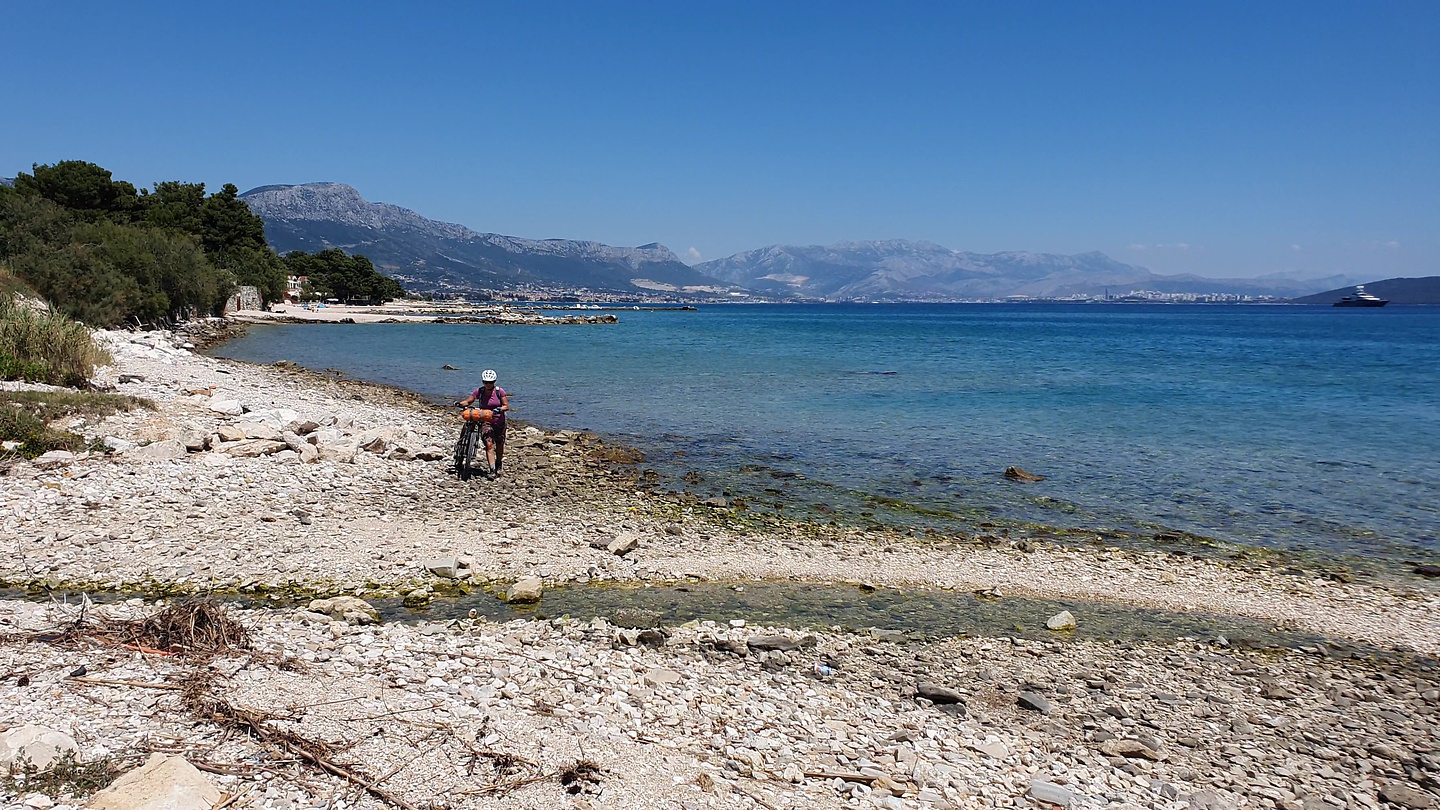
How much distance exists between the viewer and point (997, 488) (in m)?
17.7

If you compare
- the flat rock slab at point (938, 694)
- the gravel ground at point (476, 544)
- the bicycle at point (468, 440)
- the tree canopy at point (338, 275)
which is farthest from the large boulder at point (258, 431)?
the tree canopy at point (338, 275)

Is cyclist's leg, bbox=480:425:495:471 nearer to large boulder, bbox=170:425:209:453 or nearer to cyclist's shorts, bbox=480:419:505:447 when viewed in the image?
cyclist's shorts, bbox=480:419:505:447

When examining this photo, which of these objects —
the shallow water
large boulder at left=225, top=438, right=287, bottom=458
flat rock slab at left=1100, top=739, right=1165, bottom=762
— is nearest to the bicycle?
large boulder at left=225, top=438, right=287, bottom=458

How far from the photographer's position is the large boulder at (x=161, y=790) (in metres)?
4.90

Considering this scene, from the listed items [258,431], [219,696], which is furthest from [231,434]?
[219,696]

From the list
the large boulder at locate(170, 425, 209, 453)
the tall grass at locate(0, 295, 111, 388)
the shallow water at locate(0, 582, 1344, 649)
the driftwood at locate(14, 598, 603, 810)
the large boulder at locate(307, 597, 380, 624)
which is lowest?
the shallow water at locate(0, 582, 1344, 649)

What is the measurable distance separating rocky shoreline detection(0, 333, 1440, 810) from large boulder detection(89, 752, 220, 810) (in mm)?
272

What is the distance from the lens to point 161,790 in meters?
5.05

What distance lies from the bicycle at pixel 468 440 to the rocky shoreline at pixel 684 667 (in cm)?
117

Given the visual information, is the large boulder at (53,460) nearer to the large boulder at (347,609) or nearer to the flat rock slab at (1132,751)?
the large boulder at (347,609)

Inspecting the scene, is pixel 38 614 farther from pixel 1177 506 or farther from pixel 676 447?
pixel 1177 506

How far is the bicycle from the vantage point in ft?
54.4

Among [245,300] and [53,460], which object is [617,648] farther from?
[245,300]

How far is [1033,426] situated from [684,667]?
21.0m
